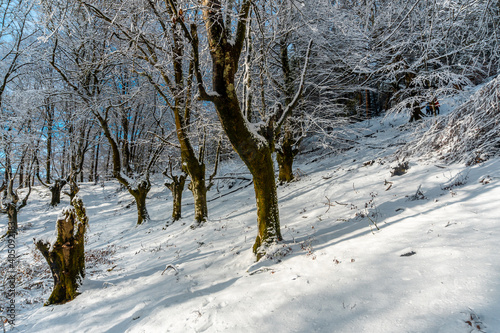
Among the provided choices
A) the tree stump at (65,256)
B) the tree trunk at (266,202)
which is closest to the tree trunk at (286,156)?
the tree trunk at (266,202)

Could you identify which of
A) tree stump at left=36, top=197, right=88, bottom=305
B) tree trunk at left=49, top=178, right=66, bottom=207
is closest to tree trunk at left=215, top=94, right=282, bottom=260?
tree stump at left=36, top=197, right=88, bottom=305

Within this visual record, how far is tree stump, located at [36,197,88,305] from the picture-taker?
4070 millimetres

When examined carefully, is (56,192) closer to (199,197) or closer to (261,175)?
(199,197)

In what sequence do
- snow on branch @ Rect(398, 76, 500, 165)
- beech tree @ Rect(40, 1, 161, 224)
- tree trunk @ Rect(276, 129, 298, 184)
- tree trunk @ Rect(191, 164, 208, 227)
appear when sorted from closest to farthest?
snow on branch @ Rect(398, 76, 500, 165) < tree trunk @ Rect(191, 164, 208, 227) < beech tree @ Rect(40, 1, 161, 224) < tree trunk @ Rect(276, 129, 298, 184)

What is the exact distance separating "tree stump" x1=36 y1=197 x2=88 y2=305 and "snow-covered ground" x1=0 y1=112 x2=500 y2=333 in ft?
0.77

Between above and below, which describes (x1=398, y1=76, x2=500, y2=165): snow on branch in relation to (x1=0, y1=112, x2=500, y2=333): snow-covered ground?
above

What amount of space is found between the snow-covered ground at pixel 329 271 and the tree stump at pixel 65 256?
0.24 metres

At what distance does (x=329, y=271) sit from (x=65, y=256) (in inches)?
181

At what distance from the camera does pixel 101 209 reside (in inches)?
579

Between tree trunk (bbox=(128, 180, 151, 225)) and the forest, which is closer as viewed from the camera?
the forest

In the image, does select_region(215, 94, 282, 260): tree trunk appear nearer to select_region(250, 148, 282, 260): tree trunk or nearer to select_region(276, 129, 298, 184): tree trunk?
select_region(250, 148, 282, 260): tree trunk

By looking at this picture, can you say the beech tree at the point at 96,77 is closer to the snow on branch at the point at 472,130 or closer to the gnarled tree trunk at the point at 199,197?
the gnarled tree trunk at the point at 199,197

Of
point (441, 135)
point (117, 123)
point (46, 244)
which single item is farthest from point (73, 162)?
point (441, 135)

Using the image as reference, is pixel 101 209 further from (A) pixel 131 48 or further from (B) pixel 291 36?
(B) pixel 291 36
